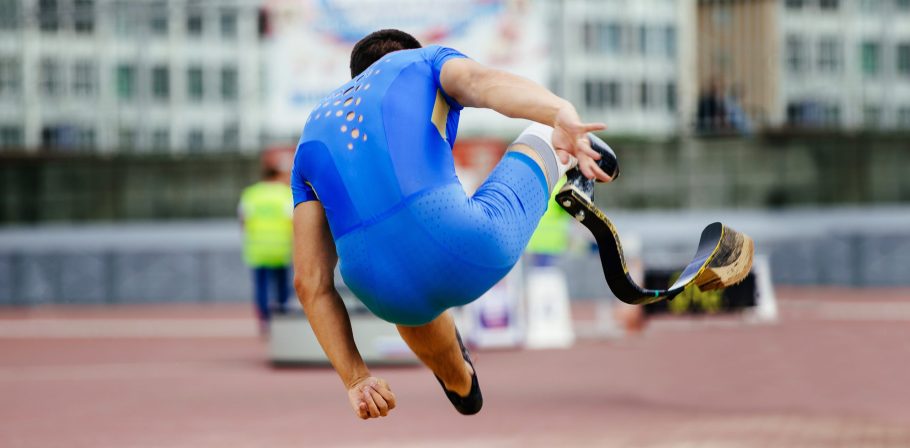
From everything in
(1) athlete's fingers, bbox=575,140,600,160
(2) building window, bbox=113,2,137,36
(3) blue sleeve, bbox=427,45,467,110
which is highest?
(2) building window, bbox=113,2,137,36

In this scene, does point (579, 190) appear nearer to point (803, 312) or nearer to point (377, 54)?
point (377, 54)

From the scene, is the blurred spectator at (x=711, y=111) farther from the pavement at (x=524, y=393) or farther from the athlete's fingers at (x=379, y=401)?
the athlete's fingers at (x=379, y=401)

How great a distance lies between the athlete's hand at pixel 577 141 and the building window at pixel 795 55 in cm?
1557

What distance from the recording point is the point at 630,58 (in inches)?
841

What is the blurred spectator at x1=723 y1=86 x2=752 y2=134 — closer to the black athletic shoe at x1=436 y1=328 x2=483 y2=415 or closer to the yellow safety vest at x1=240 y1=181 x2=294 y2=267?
the yellow safety vest at x1=240 y1=181 x2=294 y2=267

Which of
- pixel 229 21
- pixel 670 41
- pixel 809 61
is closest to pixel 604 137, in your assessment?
pixel 670 41

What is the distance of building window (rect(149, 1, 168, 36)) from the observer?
20.6 metres

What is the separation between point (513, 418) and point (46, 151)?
14704 mm

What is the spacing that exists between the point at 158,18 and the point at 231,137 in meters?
2.26

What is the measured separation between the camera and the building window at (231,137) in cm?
2042

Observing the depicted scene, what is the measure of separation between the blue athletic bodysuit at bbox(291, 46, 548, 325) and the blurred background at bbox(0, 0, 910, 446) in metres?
14.5

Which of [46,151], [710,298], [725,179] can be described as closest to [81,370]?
[710,298]

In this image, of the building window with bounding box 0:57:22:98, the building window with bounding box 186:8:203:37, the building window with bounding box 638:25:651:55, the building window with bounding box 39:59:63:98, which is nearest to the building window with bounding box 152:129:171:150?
the building window with bounding box 39:59:63:98

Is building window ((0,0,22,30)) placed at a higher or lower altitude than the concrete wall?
higher
